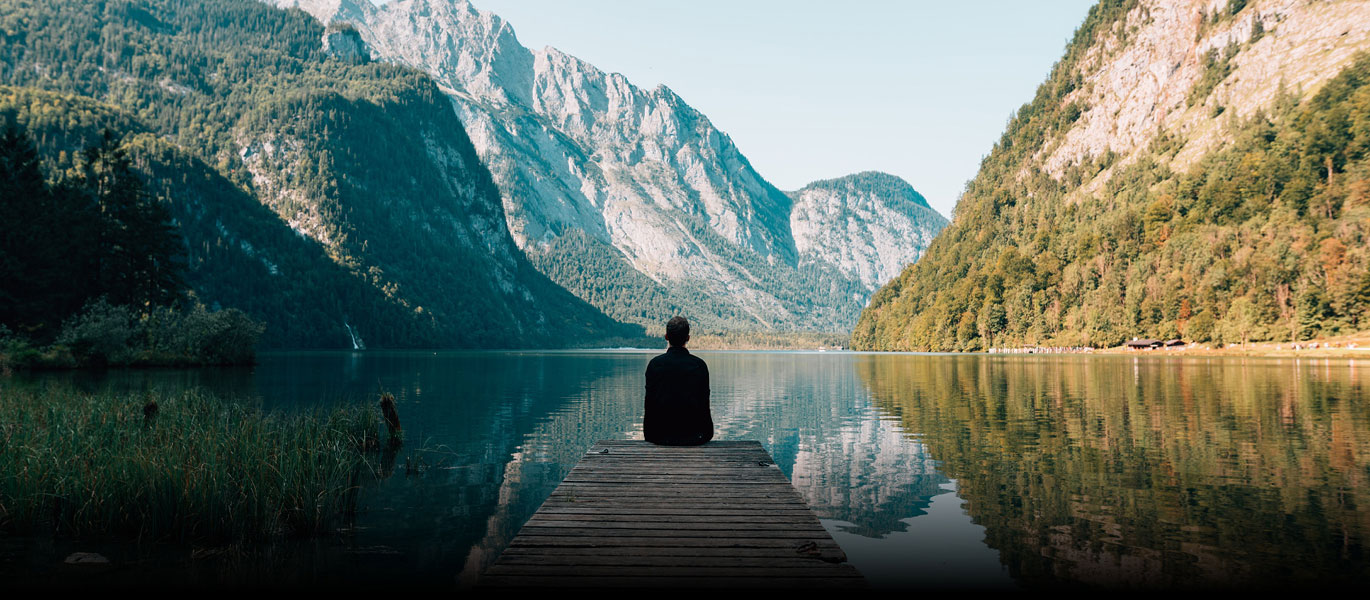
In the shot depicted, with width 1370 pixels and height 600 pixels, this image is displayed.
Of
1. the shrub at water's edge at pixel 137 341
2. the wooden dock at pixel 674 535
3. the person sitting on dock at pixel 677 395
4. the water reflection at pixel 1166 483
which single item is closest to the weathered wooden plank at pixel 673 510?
the wooden dock at pixel 674 535

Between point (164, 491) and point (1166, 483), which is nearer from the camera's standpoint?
point (164, 491)

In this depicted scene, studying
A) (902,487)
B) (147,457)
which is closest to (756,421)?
(902,487)

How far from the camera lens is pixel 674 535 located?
30.2ft

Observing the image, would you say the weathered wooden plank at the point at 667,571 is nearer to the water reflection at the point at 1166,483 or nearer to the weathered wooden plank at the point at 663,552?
the weathered wooden plank at the point at 663,552

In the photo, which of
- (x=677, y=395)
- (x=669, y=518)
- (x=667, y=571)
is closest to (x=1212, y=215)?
(x=677, y=395)

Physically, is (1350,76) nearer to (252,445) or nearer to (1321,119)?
(1321,119)

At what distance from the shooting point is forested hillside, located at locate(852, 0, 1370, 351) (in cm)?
11312

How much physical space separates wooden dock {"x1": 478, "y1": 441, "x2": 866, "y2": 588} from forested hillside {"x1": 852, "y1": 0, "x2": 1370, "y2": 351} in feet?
415

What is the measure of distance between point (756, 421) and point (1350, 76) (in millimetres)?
171408

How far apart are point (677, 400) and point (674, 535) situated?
536 centimetres

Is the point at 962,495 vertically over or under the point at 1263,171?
under

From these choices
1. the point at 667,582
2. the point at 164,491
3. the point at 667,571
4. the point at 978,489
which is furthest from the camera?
the point at 978,489

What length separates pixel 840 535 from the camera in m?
14.7

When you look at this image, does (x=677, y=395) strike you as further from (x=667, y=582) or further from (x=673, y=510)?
(x=667, y=582)
